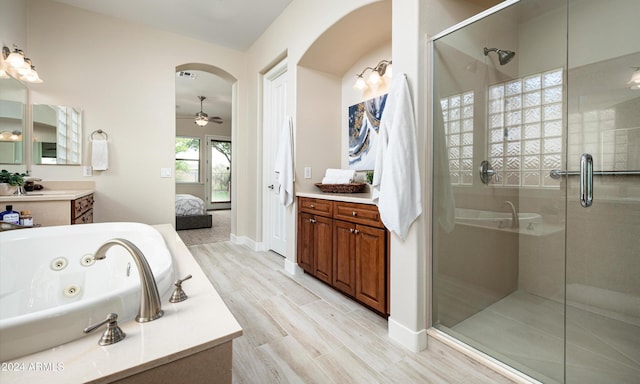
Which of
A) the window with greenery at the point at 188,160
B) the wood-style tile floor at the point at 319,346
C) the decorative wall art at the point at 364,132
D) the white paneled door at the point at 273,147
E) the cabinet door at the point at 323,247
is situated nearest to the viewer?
the wood-style tile floor at the point at 319,346

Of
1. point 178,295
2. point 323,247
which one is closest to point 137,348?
point 178,295

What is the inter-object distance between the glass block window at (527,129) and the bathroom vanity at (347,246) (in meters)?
0.88

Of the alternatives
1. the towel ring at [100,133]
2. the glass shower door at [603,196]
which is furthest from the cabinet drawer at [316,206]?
the towel ring at [100,133]

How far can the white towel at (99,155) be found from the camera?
10.5ft

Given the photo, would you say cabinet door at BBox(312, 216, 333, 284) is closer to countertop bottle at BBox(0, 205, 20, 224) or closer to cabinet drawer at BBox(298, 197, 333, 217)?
cabinet drawer at BBox(298, 197, 333, 217)

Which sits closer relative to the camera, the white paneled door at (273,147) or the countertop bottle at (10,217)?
the countertop bottle at (10,217)

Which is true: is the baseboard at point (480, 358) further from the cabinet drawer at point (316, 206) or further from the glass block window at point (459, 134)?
the cabinet drawer at point (316, 206)

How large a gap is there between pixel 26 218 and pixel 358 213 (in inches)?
96.3

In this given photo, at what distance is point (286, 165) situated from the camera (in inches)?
117

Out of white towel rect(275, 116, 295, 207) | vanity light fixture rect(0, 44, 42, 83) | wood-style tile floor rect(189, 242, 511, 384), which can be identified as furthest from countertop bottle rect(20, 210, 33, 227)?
white towel rect(275, 116, 295, 207)

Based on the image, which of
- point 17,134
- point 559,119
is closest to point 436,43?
Answer: point 559,119

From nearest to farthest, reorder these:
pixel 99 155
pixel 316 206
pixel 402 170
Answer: pixel 402 170
pixel 316 206
pixel 99 155

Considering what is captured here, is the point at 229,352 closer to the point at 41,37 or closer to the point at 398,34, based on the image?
the point at 398,34

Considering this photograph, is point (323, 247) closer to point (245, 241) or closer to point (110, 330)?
point (110, 330)
